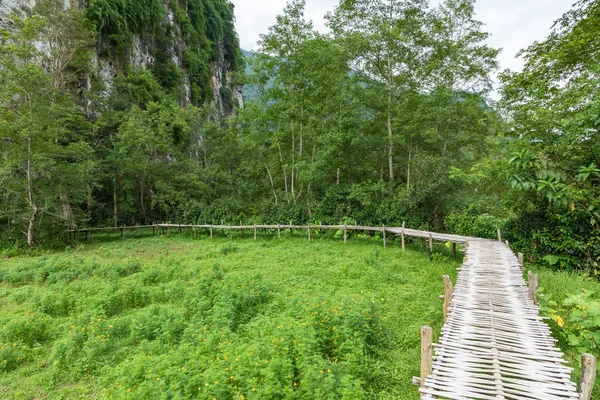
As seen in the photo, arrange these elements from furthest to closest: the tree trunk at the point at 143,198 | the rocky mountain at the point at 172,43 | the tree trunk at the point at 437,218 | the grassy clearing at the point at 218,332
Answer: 1. the rocky mountain at the point at 172,43
2. the tree trunk at the point at 143,198
3. the tree trunk at the point at 437,218
4. the grassy clearing at the point at 218,332

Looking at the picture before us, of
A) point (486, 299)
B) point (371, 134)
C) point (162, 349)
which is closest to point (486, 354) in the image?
point (486, 299)

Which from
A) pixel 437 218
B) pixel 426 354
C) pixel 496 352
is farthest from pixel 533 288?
pixel 437 218

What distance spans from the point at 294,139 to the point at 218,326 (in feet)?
49.4

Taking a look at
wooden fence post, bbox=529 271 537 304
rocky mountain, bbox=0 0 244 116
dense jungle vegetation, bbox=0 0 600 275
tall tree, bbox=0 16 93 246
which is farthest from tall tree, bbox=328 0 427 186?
tall tree, bbox=0 16 93 246

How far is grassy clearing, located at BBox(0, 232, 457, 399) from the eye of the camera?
3955mm

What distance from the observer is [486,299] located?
485cm

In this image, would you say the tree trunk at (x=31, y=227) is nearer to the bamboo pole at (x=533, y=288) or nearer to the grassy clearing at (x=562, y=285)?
the bamboo pole at (x=533, y=288)

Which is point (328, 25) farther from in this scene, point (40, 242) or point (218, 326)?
point (40, 242)

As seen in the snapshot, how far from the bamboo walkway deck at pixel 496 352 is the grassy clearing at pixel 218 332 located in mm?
1001

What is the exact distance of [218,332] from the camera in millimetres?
5238

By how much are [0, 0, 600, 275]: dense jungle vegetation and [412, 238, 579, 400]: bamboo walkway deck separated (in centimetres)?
444

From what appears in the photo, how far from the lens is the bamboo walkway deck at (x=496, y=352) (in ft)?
9.32

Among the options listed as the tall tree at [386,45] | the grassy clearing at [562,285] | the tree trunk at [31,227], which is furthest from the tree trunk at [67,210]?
the grassy clearing at [562,285]

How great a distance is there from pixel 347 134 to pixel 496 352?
43.3ft
